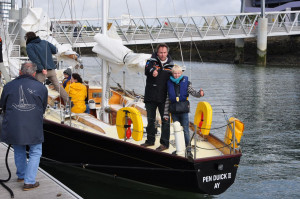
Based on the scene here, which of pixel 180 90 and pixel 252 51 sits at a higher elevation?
pixel 180 90

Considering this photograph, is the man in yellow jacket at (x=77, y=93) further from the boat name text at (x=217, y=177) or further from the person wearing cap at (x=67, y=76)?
the boat name text at (x=217, y=177)

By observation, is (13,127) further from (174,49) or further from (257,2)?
(257,2)

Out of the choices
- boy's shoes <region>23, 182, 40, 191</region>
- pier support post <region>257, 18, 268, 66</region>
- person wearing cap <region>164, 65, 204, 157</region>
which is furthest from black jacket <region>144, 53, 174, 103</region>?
pier support post <region>257, 18, 268, 66</region>

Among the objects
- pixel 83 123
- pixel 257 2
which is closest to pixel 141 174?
pixel 83 123

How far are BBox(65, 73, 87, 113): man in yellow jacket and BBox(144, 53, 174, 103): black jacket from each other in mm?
3026

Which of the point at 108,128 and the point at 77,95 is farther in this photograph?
the point at 77,95

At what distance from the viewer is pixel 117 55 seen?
10477 mm

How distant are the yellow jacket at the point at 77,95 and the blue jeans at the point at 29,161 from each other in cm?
418

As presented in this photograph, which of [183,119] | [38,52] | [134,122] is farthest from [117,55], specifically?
[183,119]

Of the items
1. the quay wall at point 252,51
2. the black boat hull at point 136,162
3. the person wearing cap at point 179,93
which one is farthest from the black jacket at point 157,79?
the quay wall at point 252,51

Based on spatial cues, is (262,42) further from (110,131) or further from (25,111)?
(25,111)

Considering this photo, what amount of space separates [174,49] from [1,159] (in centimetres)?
5951

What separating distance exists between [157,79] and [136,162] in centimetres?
156

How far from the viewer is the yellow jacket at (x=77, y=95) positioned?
11172 mm
